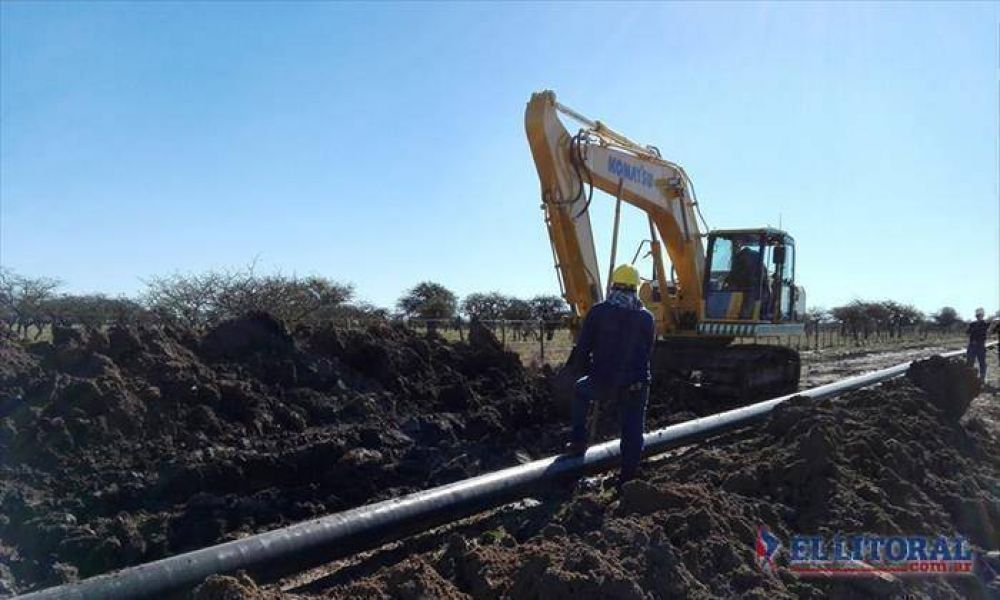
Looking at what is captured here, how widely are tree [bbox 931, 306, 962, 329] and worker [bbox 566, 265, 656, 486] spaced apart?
86669mm

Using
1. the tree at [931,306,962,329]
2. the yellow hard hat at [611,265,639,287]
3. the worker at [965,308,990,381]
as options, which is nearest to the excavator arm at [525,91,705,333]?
the yellow hard hat at [611,265,639,287]

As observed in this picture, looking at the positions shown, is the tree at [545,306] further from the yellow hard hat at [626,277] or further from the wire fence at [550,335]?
the yellow hard hat at [626,277]

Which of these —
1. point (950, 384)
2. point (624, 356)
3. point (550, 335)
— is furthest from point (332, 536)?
point (550, 335)

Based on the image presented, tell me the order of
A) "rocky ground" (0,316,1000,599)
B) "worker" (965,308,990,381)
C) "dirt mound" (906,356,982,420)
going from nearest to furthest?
"rocky ground" (0,316,1000,599) → "dirt mound" (906,356,982,420) → "worker" (965,308,990,381)

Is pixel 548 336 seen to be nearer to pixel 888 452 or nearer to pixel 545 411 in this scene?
pixel 545 411

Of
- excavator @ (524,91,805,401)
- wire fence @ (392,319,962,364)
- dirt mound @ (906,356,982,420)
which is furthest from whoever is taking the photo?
wire fence @ (392,319,962,364)

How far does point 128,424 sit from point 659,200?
8.49 metres

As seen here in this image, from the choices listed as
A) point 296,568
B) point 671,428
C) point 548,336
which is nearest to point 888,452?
point 671,428

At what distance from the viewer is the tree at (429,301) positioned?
3709 cm

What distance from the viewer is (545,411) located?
9.85 meters

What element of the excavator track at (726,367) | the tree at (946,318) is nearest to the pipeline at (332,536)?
the excavator track at (726,367)

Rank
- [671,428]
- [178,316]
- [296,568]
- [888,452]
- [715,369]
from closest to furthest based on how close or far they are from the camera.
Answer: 1. [296,568]
2. [888,452]
3. [671,428]
4. [715,369]
5. [178,316]

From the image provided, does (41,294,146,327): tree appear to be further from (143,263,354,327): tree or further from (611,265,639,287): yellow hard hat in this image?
A: (611,265,639,287): yellow hard hat

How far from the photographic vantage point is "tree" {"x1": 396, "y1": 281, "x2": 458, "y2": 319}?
37.1m
